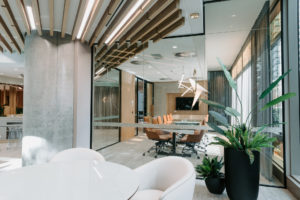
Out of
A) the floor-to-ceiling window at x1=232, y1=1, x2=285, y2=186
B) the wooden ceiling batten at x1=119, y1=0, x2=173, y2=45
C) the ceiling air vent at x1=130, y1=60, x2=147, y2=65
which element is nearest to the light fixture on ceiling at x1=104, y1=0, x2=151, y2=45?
the wooden ceiling batten at x1=119, y1=0, x2=173, y2=45

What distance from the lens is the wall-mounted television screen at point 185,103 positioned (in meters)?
3.72

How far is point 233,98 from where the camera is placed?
11.1 ft

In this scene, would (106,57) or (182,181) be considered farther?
(106,57)

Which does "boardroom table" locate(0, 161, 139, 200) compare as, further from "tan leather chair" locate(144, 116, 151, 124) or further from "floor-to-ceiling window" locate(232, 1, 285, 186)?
"floor-to-ceiling window" locate(232, 1, 285, 186)

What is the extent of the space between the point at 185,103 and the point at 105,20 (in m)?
2.24

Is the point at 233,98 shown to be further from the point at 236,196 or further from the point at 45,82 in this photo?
the point at 45,82

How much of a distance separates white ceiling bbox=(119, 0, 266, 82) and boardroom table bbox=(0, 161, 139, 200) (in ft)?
8.89

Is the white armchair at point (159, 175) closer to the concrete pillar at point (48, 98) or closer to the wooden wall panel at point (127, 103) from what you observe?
the wooden wall panel at point (127, 103)

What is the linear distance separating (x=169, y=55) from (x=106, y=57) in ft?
5.94

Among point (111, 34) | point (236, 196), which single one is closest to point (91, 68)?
point (111, 34)

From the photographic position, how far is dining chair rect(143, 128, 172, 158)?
3974 mm

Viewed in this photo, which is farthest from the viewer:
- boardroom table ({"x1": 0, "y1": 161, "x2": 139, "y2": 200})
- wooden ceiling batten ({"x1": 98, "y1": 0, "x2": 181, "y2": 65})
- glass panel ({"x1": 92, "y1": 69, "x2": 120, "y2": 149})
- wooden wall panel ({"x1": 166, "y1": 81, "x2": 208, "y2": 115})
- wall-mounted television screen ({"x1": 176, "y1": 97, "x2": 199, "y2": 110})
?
glass panel ({"x1": 92, "y1": 69, "x2": 120, "y2": 149})

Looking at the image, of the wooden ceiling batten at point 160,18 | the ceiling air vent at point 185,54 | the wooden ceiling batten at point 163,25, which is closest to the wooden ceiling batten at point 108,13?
the wooden ceiling batten at point 160,18

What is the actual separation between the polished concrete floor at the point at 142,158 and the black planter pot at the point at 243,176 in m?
0.37
